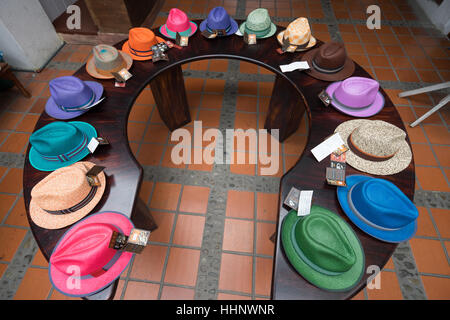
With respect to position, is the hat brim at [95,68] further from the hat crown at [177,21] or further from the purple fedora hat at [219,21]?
the purple fedora hat at [219,21]

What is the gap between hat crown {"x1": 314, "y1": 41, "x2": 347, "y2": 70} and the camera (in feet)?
6.49

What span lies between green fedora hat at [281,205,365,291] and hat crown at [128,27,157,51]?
2068 mm

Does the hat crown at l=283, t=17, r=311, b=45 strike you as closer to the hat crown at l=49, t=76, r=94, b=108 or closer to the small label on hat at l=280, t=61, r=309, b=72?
the small label on hat at l=280, t=61, r=309, b=72

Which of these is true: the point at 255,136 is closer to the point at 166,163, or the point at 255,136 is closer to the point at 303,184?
the point at 166,163

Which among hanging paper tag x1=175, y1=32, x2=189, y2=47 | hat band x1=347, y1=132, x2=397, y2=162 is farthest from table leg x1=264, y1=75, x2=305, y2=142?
hanging paper tag x1=175, y1=32, x2=189, y2=47

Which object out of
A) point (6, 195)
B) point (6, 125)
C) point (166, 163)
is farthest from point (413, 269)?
point (6, 125)

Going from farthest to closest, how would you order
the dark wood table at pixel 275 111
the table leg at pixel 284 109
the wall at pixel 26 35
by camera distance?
the wall at pixel 26 35
the table leg at pixel 284 109
the dark wood table at pixel 275 111

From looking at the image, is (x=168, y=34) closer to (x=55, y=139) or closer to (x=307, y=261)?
(x=55, y=139)

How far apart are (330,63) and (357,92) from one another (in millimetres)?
408

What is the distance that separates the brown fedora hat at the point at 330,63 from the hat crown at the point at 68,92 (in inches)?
76.3

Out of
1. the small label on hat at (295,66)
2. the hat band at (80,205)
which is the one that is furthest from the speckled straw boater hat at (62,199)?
the small label on hat at (295,66)

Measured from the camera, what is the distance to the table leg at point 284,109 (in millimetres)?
2531

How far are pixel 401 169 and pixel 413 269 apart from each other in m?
1.41

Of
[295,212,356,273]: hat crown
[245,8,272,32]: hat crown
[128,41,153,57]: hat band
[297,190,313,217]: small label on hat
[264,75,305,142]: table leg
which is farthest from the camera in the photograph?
[264,75,305,142]: table leg
